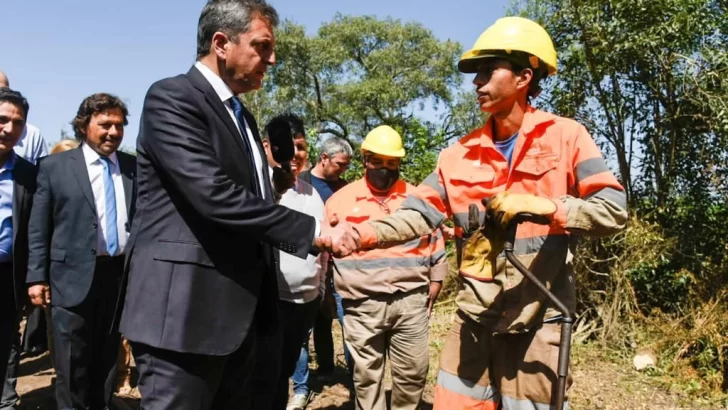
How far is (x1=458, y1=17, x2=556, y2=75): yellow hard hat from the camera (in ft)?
8.76

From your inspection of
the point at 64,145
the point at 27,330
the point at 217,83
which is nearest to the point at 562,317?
the point at 217,83

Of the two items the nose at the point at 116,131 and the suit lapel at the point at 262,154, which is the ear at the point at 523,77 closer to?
the suit lapel at the point at 262,154

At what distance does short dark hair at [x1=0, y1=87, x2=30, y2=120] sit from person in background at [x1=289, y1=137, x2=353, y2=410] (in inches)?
71.3

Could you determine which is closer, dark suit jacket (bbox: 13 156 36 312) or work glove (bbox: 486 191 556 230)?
work glove (bbox: 486 191 556 230)

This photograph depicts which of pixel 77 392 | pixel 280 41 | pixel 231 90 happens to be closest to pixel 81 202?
pixel 77 392

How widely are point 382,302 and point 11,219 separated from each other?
242 cm

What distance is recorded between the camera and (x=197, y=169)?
2266mm

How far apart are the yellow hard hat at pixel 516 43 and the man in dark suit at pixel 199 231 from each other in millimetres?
952

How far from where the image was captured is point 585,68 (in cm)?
660

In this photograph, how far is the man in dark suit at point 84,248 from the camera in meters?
3.97

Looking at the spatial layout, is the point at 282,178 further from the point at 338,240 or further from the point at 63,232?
the point at 63,232

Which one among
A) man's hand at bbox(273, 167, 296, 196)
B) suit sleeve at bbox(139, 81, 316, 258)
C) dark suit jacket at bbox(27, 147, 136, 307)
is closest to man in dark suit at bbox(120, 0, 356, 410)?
suit sleeve at bbox(139, 81, 316, 258)

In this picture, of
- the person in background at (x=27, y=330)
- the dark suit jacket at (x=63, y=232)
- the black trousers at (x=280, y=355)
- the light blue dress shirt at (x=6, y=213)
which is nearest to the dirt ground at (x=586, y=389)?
the person in background at (x=27, y=330)

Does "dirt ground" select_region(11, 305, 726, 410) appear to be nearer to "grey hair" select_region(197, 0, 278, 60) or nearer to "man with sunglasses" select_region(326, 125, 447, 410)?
"man with sunglasses" select_region(326, 125, 447, 410)
